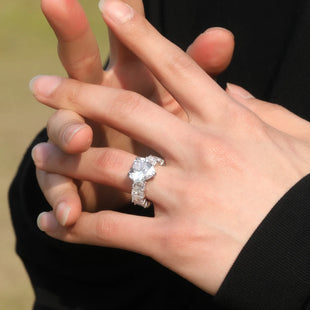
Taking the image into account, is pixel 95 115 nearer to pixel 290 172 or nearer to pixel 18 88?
pixel 290 172

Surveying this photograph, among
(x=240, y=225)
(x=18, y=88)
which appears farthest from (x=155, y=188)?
(x=18, y=88)

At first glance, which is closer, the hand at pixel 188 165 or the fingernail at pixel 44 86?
the hand at pixel 188 165

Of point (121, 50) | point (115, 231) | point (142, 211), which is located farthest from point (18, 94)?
point (115, 231)

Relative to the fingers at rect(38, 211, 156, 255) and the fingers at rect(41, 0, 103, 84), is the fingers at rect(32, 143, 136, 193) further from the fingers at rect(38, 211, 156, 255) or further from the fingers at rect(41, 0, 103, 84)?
the fingers at rect(41, 0, 103, 84)

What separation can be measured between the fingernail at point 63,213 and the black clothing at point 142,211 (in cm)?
24

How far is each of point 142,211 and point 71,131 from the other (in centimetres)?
45

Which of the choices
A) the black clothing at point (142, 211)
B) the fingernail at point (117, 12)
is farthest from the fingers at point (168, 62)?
the black clothing at point (142, 211)

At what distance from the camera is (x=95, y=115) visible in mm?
1129

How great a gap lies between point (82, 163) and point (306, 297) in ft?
1.81

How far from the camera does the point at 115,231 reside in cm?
107

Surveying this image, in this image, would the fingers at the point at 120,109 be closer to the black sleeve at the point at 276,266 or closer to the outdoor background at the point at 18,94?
the black sleeve at the point at 276,266

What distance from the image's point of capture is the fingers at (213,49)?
115 cm

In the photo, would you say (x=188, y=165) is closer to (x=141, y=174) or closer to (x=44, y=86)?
(x=141, y=174)

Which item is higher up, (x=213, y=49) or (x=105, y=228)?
(x=213, y=49)
